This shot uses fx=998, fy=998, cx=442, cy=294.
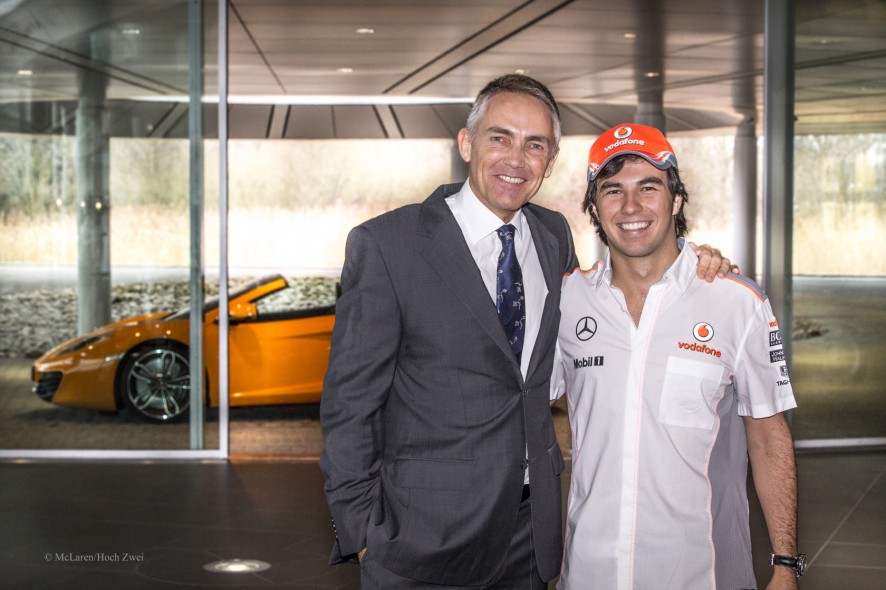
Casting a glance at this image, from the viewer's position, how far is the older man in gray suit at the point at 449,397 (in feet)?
6.17

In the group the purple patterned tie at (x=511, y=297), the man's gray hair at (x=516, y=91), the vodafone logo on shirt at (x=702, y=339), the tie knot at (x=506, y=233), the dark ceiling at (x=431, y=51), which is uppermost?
the dark ceiling at (x=431, y=51)

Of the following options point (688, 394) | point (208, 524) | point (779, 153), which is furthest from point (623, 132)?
point (779, 153)

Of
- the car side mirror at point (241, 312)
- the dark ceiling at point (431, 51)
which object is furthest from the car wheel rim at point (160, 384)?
the dark ceiling at point (431, 51)

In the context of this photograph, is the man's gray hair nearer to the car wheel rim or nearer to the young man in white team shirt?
the young man in white team shirt

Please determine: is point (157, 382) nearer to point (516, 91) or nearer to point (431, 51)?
point (431, 51)

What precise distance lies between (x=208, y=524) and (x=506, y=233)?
127 inches

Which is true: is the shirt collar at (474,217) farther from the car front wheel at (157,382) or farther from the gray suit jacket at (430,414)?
the car front wheel at (157,382)

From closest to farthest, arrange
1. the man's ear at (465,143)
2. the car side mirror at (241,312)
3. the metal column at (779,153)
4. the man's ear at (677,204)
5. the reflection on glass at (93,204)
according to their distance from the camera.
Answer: the man's ear at (677,204) < the man's ear at (465,143) < the reflection on glass at (93,204) < the metal column at (779,153) < the car side mirror at (241,312)

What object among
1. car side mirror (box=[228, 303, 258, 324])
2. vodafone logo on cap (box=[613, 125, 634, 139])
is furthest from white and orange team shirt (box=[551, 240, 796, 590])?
car side mirror (box=[228, 303, 258, 324])

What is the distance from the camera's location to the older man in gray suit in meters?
1.88

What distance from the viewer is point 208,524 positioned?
4.77 meters

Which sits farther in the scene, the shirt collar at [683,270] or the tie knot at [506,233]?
the tie knot at [506,233]

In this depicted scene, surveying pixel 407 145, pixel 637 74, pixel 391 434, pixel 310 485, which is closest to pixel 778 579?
pixel 391 434

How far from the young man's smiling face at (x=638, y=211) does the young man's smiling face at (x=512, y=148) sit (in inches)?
6.1
